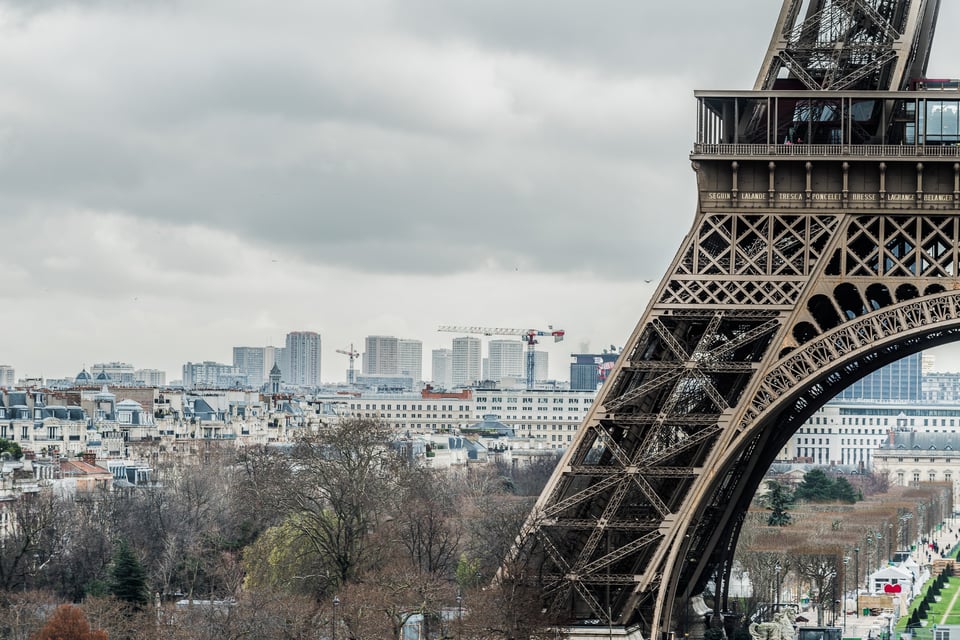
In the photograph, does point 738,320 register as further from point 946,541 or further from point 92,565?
point 946,541

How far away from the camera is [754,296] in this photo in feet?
164

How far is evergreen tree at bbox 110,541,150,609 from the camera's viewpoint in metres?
76.5

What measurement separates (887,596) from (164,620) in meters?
51.9

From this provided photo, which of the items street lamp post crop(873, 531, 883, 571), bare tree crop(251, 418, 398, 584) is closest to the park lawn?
street lamp post crop(873, 531, 883, 571)

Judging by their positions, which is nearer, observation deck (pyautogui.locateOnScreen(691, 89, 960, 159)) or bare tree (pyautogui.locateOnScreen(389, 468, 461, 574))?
observation deck (pyautogui.locateOnScreen(691, 89, 960, 159))

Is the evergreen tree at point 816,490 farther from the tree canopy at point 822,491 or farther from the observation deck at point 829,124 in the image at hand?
the observation deck at point 829,124

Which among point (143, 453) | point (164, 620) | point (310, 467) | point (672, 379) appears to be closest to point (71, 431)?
point (143, 453)

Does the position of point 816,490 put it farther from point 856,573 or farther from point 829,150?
point 829,150

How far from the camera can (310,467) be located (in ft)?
275

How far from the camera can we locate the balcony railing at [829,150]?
49750 mm

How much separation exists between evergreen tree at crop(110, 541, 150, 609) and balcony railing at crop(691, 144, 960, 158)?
116ft

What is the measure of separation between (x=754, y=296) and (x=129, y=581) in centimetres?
3591

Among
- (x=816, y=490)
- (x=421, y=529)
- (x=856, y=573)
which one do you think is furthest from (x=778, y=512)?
(x=421, y=529)

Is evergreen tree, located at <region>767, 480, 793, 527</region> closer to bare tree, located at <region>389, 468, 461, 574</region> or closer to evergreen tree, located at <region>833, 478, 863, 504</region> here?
evergreen tree, located at <region>833, 478, 863, 504</region>
